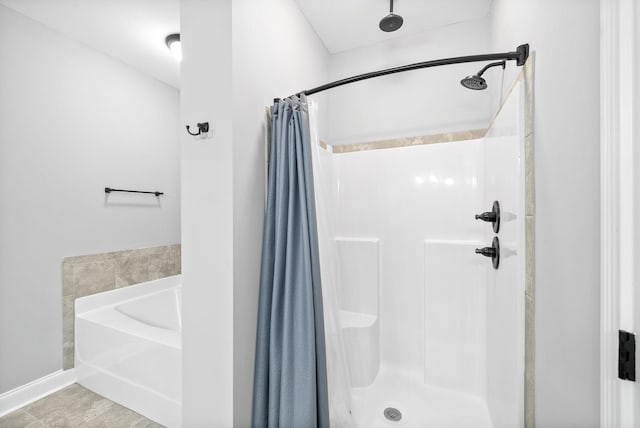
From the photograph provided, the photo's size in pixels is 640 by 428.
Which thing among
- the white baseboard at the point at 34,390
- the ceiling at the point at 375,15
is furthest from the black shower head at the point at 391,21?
the white baseboard at the point at 34,390

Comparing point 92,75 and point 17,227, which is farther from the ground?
point 92,75

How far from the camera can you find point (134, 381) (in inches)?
61.7

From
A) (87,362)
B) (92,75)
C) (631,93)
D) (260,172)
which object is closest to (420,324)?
(260,172)

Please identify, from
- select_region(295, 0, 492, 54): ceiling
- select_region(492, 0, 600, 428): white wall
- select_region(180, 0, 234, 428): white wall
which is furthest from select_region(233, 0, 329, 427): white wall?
select_region(492, 0, 600, 428): white wall

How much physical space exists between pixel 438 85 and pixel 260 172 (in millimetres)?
1398

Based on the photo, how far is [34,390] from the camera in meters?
1.70

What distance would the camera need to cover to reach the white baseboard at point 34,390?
62.6 inches

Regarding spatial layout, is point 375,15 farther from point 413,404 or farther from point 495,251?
point 413,404

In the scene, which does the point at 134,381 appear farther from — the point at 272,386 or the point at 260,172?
the point at 260,172

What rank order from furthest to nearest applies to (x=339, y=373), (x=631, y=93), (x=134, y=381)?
1. (x=134, y=381)
2. (x=339, y=373)
3. (x=631, y=93)

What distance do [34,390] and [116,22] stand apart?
2.49 m

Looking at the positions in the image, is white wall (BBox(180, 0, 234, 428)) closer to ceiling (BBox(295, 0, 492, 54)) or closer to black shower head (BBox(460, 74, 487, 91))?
ceiling (BBox(295, 0, 492, 54))

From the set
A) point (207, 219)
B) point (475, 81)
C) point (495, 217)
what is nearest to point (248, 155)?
point (207, 219)

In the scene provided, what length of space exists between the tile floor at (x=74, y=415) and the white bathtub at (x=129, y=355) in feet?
0.13
